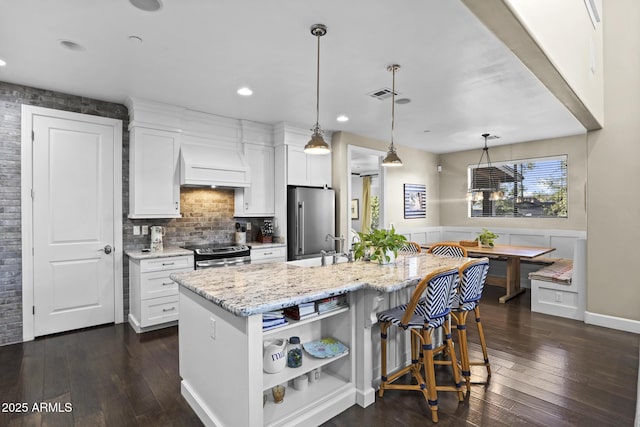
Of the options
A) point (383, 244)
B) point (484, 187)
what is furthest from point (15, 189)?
point (484, 187)

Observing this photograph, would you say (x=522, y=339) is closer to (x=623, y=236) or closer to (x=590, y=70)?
(x=623, y=236)

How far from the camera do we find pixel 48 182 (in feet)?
11.9

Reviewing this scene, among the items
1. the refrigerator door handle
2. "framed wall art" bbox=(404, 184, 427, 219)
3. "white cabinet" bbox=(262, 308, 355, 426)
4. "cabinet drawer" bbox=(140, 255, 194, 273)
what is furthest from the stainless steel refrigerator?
"white cabinet" bbox=(262, 308, 355, 426)

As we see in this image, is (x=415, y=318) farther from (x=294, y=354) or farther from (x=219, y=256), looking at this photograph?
(x=219, y=256)

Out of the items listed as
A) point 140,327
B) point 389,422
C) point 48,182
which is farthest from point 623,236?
point 48,182

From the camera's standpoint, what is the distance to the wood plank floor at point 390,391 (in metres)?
→ 2.21

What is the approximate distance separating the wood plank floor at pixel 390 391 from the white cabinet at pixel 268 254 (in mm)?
1379

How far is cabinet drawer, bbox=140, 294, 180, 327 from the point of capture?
374cm

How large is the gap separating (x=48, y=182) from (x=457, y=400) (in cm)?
449

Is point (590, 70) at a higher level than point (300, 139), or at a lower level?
higher

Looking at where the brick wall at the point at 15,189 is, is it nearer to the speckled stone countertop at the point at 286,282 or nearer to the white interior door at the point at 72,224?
the white interior door at the point at 72,224

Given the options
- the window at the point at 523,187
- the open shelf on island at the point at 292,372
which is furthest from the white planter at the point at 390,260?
the window at the point at 523,187

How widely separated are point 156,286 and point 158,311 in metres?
0.29

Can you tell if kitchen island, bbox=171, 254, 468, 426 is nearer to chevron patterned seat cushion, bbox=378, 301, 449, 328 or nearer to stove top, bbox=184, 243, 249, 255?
chevron patterned seat cushion, bbox=378, 301, 449, 328
